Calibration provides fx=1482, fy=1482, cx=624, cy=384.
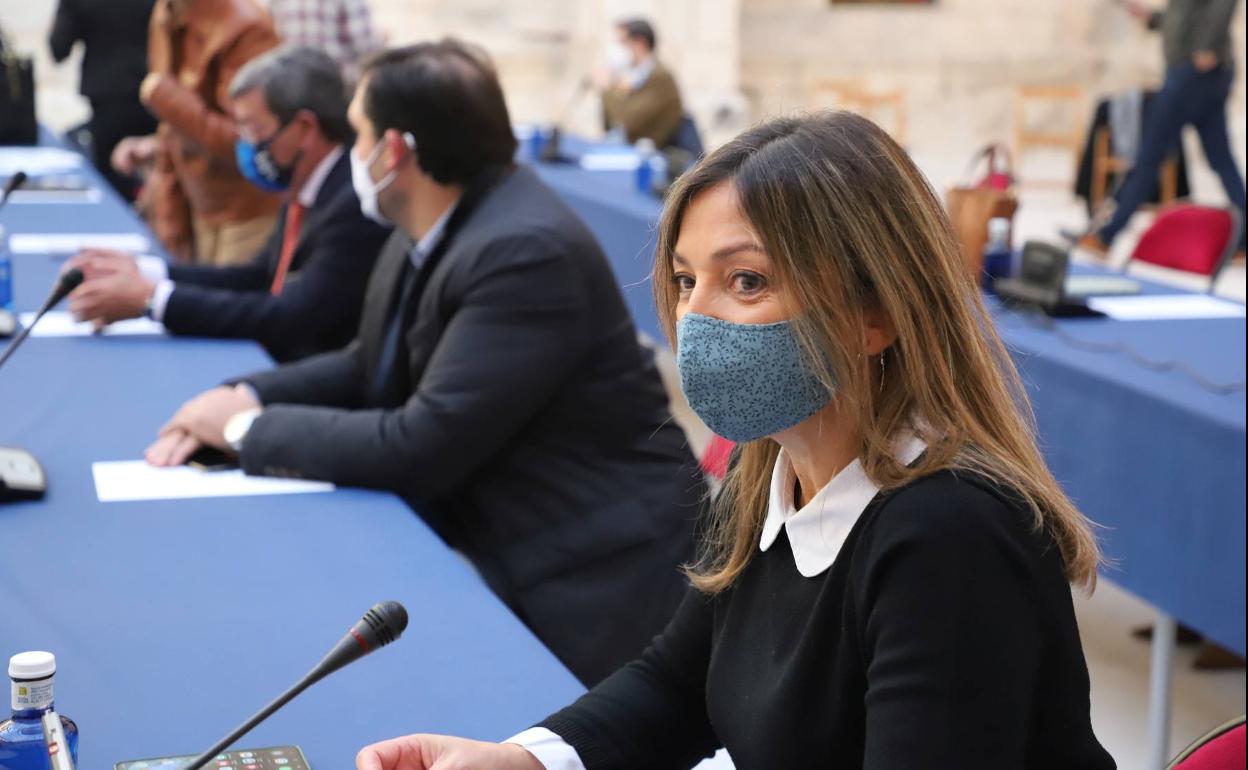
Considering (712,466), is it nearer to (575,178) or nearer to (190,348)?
(190,348)

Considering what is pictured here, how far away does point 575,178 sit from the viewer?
5848 mm

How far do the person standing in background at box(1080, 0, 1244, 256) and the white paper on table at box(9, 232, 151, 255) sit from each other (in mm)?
4938

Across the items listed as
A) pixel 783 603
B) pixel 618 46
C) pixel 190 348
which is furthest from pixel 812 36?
pixel 783 603

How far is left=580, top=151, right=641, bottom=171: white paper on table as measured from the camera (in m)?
6.33

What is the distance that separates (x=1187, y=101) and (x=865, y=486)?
272 inches

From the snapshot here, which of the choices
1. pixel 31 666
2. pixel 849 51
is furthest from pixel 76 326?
pixel 849 51

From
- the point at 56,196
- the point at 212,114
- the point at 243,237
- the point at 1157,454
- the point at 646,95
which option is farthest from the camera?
the point at 646,95

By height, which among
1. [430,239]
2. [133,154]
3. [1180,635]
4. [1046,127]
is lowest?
[1046,127]

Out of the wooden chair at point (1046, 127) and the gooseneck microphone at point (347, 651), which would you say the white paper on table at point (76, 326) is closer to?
the gooseneck microphone at point (347, 651)

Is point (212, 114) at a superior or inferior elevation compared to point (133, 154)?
superior

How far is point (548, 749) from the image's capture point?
128 cm

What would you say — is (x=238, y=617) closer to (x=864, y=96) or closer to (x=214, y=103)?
(x=214, y=103)

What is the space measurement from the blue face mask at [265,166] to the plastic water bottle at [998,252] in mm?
1560

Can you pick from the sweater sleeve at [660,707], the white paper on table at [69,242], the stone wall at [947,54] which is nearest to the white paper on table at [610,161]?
Answer: the white paper on table at [69,242]
